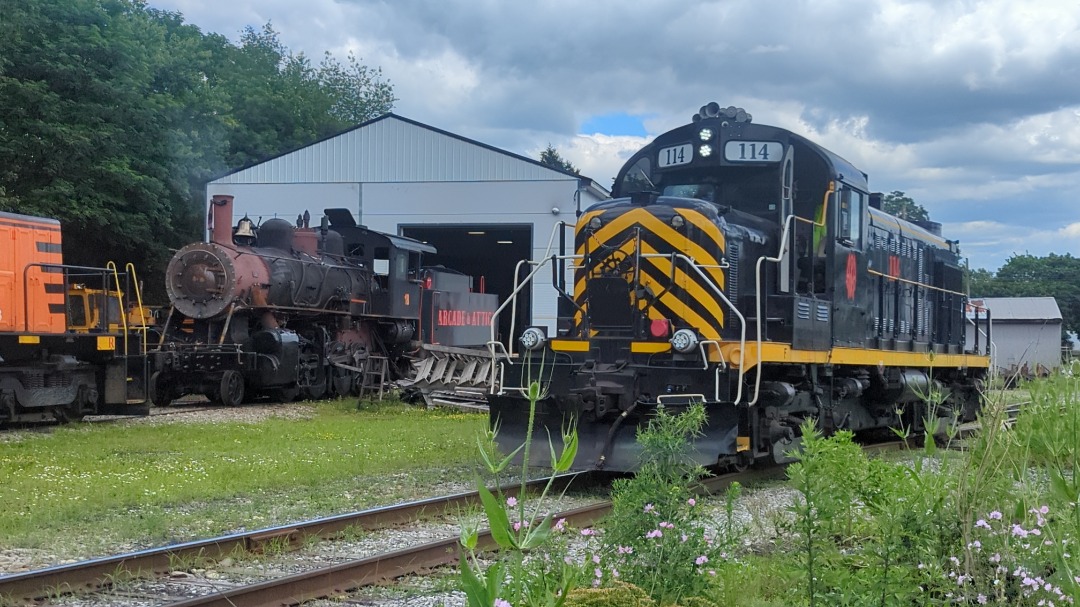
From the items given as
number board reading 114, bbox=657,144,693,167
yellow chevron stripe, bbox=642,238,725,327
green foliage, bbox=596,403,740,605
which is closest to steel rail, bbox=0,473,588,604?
green foliage, bbox=596,403,740,605

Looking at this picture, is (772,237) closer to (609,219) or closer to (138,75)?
(609,219)

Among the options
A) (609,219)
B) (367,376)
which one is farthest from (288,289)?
(609,219)

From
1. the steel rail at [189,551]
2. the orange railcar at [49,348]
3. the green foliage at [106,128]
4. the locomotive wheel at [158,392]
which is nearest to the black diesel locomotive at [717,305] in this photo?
the steel rail at [189,551]

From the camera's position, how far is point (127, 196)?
32188mm

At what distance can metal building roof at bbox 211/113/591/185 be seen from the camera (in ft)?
99.2

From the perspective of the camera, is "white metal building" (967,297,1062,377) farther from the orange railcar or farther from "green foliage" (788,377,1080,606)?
"green foliage" (788,377,1080,606)

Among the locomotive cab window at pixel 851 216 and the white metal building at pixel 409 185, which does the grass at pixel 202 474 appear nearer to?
the locomotive cab window at pixel 851 216

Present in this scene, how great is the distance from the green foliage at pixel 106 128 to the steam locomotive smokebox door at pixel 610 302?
23.0 m

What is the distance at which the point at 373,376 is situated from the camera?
21.2 metres

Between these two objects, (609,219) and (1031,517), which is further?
(609,219)

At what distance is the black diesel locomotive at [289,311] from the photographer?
17984mm

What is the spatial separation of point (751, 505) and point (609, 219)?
326cm

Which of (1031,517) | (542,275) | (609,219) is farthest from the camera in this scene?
(542,275)

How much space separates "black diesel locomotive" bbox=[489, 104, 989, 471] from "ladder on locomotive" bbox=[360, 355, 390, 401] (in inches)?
372
